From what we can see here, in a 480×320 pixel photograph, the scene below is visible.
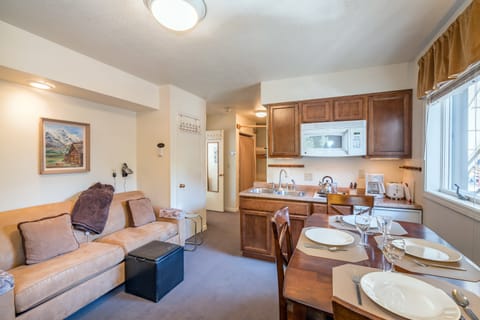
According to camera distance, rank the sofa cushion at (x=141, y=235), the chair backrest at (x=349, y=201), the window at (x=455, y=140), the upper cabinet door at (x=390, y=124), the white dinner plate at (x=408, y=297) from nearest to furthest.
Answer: the white dinner plate at (x=408, y=297), the window at (x=455, y=140), the chair backrest at (x=349, y=201), the sofa cushion at (x=141, y=235), the upper cabinet door at (x=390, y=124)

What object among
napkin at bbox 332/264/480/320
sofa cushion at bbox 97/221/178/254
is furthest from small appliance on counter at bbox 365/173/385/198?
sofa cushion at bbox 97/221/178/254

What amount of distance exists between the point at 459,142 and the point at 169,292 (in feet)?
10.2

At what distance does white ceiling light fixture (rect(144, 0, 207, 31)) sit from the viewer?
1.44 m

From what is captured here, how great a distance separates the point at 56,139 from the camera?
256 cm

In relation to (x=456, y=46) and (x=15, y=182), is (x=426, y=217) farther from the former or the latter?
(x=15, y=182)

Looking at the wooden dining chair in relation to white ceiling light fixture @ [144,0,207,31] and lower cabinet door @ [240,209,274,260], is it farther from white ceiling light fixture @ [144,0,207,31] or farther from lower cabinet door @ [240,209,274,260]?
white ceiling light fixture @ [144,0,207,31]

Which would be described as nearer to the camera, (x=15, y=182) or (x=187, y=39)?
(x=187, y=39)

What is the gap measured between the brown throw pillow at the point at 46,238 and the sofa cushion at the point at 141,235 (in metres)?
0.38

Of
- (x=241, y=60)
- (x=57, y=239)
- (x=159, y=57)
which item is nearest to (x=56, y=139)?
(x=57, y=239)

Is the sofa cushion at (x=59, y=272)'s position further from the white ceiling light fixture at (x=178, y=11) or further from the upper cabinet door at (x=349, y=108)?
the upper cabinet door at (x=349, y=108)

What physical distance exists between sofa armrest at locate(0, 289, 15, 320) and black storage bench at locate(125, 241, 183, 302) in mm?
866

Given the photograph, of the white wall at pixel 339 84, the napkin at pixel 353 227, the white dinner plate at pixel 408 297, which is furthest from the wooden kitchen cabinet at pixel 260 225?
the white dinner plate at pixel 408 297

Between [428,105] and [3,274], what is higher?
[428,105]

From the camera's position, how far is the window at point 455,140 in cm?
166
